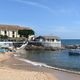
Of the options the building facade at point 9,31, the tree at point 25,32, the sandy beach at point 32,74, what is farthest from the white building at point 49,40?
the sandy beach at point 32,74

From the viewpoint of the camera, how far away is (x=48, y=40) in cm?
11319

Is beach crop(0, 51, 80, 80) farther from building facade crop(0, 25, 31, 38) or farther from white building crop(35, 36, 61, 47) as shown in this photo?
building facade crop(0, 25, 31, 38)

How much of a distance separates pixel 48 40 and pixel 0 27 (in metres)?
22.8

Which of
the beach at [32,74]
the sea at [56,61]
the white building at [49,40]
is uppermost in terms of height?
the white building at [49,40]

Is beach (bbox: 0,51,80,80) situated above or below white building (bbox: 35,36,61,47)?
below

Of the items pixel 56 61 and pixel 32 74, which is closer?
pixel 32 74

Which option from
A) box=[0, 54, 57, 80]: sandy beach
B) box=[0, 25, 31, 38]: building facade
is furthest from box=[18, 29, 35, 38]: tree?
box=[0, 54, 57, 80]: sandy beach

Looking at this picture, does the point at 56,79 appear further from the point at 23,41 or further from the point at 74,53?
the point at 23,41

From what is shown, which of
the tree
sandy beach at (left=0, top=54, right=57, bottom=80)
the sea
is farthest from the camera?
the tree

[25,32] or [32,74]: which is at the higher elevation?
[25,32]

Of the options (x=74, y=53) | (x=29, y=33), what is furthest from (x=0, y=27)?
(x=74, y=53)

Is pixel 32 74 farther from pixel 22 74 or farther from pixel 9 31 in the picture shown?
pixel 9 31

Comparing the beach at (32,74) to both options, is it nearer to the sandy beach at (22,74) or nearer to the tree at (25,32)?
the sandy beach at (22,74)

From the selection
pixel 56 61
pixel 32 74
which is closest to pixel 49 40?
pixel 56 61
